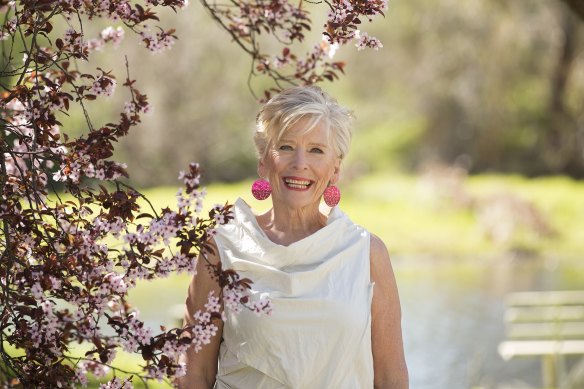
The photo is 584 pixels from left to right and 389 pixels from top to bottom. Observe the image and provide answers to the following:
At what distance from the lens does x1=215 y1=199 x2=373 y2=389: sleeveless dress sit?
315cm

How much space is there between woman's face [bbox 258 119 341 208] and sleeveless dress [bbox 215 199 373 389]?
0.15 metres

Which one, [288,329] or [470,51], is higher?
[470,51]

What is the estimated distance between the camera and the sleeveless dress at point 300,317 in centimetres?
315

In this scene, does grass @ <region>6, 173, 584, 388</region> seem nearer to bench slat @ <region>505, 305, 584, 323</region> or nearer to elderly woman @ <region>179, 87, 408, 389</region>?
bench slat @ <region>505, 305, 584, 323</region>

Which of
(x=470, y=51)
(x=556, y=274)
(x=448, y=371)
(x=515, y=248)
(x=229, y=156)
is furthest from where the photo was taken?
(x=229, y=156)

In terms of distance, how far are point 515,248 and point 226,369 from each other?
16.5 metres

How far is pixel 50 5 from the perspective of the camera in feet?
9.66

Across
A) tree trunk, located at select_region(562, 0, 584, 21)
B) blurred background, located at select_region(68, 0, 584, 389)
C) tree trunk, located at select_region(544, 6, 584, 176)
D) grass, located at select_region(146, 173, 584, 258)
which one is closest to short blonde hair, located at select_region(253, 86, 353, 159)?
tree trunk, located at select_region(562, 0, 584, 21)

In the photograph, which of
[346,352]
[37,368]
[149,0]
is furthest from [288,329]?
[149,0]

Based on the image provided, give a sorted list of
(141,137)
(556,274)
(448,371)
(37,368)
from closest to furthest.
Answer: (37,368) → (448,371) → (556,274) → (141,137)

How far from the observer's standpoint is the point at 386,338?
326 cm

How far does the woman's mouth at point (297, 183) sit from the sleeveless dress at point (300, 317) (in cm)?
16

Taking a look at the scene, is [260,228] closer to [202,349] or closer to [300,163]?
[300,163]

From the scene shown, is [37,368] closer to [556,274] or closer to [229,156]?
[556,274]
